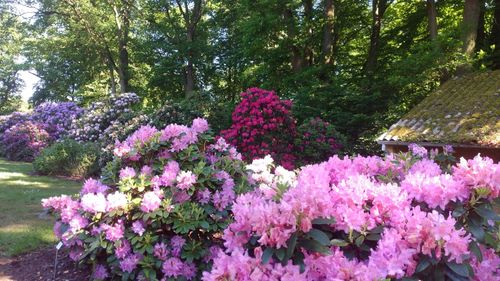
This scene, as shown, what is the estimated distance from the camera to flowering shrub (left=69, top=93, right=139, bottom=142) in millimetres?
14656

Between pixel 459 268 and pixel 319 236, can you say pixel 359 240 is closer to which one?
pixel 319 236

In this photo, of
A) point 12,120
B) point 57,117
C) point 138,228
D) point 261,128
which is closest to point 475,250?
point 138,228

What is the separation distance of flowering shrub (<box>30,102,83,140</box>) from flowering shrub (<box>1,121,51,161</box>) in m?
0.63

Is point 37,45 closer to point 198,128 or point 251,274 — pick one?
point 198,128

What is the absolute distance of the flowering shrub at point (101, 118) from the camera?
1466 cm

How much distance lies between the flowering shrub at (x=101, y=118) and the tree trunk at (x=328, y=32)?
6.99m

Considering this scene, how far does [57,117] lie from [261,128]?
12661 millimetres

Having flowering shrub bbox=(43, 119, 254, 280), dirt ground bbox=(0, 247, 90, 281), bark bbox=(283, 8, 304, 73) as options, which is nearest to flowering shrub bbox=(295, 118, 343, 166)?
flowering shrub bbox=(43, 119, 254, 280)

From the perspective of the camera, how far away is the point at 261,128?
27.7ft

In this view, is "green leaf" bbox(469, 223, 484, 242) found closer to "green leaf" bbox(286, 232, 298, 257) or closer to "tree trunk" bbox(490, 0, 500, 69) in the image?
"green leaf" bbox(286, 232, 298, 257)

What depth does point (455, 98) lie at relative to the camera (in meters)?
8.94

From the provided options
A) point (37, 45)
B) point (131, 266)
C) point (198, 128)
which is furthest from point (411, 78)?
point (37, 45)

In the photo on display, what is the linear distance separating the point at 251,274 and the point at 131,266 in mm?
1986

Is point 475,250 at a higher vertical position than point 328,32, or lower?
lower
